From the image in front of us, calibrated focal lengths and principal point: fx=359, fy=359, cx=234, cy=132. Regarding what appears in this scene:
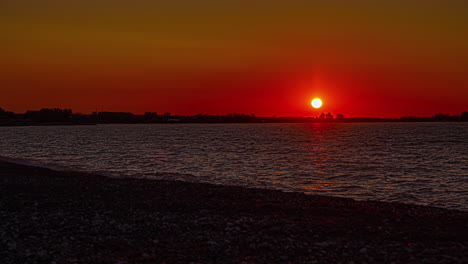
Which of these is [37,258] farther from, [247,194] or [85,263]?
[247,194]

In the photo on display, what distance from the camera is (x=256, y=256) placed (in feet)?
Answer: 42.0

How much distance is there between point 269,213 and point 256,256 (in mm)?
6938

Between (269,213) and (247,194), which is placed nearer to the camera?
(269,213)

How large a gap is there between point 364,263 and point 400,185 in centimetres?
2508

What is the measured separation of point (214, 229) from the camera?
52.9 feet

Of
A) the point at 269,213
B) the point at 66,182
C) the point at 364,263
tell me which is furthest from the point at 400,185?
the point at 66,182

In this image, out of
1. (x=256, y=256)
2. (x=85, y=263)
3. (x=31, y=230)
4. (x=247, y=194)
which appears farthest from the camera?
(x=247, y=194)

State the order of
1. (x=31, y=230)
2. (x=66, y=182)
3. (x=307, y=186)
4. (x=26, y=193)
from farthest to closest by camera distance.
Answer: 1. (x=307, y=186)
2. (x=66, y=182)
3. (x=26, y=193)
4. (x=31, y=230)

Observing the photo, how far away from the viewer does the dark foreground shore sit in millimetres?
12766

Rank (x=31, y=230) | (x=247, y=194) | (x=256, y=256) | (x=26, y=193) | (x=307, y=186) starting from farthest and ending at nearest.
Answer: (x=307, y=186) < (x=247, y=194) < (x=26, y=193) < (x=31, y=230) < (x=256, y=256)

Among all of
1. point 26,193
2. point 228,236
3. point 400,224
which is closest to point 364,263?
point 228,236

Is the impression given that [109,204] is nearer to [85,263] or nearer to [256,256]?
[85,263]

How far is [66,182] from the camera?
28.5 metres

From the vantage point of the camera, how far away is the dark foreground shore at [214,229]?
12766 millimetres
